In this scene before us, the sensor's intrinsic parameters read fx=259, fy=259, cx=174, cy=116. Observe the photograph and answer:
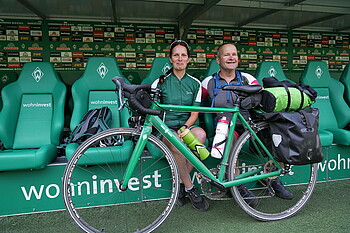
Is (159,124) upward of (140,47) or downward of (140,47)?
downward

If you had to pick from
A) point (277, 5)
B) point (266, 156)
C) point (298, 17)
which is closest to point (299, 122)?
point (266, 156)

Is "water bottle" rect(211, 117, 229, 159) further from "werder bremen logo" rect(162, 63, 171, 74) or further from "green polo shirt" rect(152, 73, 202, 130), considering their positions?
"werder bremen logo" rect(162, 63, 171, 74)

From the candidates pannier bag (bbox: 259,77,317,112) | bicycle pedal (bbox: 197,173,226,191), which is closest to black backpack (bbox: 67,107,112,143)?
bicycle pedal (bbox: 197,173,226,191)

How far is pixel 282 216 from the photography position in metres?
1.69

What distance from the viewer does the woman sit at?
1.88 m

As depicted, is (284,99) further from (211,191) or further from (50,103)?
(50,103)

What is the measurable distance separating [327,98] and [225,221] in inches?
76.9

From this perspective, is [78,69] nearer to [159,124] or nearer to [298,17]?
[159,124]

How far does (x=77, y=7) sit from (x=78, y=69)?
3.81 ft

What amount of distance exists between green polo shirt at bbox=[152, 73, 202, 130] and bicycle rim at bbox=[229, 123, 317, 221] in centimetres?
50

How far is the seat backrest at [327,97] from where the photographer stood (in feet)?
8.83

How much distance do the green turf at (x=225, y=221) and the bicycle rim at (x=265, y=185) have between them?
77 mm

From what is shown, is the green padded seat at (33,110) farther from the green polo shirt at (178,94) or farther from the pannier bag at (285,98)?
the pannier bag at (285,98)

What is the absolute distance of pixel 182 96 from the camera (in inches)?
78.1
